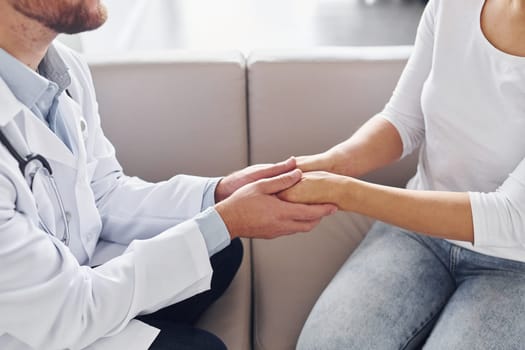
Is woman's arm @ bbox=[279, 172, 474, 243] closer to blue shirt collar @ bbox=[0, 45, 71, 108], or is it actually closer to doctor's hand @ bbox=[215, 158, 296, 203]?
doctor's hand @ bbox=[215, 158, 296, 203]

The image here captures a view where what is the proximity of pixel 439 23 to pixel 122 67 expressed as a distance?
33.6 inches

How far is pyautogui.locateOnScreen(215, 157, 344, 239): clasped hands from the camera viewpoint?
3.79 feet

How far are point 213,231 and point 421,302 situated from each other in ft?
1.48

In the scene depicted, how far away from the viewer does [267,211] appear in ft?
3.85

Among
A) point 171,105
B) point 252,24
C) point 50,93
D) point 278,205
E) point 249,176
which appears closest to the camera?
point 50,93

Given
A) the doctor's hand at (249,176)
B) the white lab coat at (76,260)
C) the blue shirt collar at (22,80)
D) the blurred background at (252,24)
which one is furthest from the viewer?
the blurred background at (252,24)

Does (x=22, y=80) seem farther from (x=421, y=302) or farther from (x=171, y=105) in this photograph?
(x=421, y=302)

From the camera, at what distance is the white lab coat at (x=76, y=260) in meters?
0.91

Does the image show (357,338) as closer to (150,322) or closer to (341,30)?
(150,322)

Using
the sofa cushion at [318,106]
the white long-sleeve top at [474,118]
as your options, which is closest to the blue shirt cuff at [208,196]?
the sofa cushion at [318,106]

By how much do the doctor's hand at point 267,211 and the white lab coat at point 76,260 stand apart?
103 mm

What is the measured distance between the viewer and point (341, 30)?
397cm

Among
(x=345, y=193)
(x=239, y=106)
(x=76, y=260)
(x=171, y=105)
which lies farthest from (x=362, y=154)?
(x=76, y=260)

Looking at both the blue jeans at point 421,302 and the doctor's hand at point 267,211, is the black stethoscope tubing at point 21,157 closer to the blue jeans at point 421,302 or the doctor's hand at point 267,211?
the doctor's hand at point 267,211
